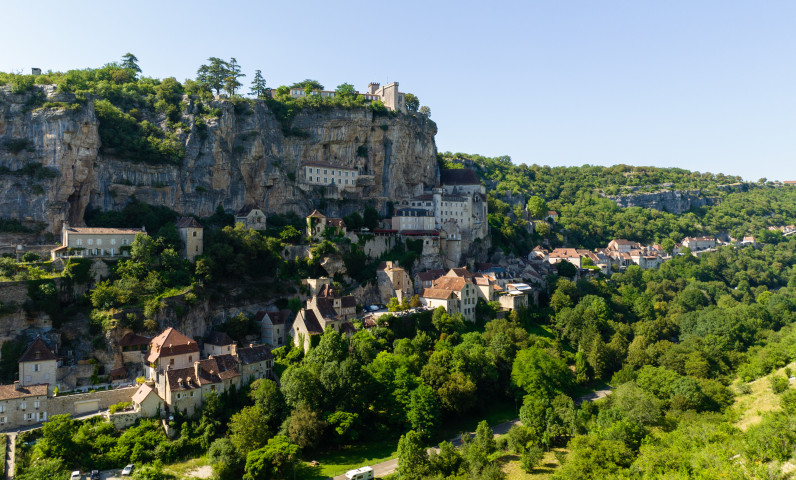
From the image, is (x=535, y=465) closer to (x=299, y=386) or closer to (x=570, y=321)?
(x=299, y=386)

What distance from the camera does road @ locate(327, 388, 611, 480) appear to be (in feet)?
111

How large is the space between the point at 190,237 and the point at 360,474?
29479mm

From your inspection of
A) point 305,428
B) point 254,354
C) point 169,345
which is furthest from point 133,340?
point 305,428

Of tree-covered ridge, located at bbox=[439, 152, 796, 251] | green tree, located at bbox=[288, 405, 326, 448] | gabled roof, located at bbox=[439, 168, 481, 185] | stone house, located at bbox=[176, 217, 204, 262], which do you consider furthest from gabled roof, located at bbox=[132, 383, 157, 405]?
gabled roof, located at bbox=[439, 168, 481, 185]

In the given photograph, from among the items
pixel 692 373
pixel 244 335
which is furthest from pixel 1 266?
pixel 692 373

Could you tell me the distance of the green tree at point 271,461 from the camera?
3198cm

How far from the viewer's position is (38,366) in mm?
37125

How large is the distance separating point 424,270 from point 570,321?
17.6 m

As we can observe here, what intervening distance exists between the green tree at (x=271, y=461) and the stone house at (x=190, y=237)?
24.2 metres

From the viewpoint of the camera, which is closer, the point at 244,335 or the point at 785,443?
the point at 785,443

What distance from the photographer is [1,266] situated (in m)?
41.7

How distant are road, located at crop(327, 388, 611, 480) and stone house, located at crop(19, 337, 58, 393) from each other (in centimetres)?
2144

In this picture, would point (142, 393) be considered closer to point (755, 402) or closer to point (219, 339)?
point (219, 339)

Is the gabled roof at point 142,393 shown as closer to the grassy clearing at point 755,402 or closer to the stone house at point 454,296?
the stone house at point 454,296
